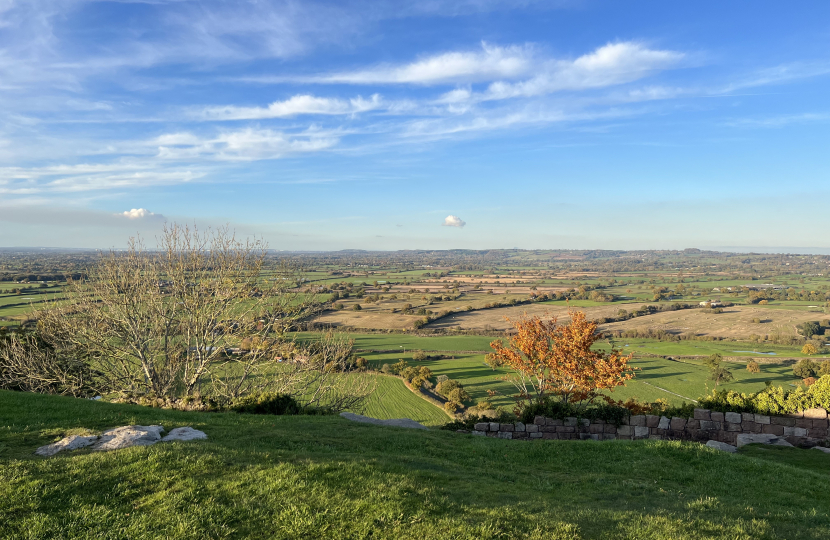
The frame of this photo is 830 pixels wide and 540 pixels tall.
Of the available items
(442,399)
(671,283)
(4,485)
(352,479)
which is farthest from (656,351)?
(671,283)

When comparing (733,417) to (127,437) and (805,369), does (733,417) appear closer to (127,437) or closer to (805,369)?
(127,437)

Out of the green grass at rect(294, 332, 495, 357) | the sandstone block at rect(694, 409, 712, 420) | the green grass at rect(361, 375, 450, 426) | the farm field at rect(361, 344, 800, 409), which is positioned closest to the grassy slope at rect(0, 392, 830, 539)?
the sandstone block at rect(694, 409, 712, 420)

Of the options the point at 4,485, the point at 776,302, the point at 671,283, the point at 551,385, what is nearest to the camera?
the point at 4,485

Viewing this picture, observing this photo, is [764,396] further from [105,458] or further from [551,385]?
[105,458]

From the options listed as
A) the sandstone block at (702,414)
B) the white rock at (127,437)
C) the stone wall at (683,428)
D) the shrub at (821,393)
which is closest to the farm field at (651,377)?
the stone wall at (683,428)

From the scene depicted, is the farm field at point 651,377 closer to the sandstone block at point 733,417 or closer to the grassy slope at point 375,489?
the sandstone block at point 733,417
